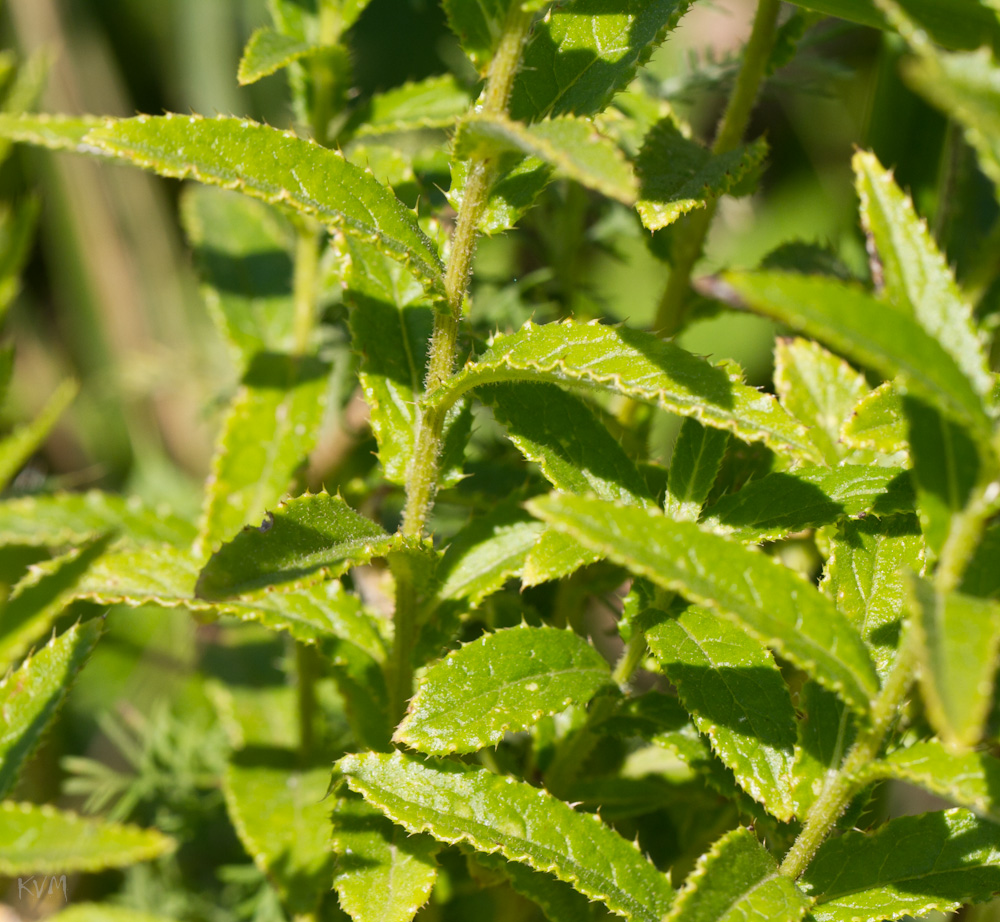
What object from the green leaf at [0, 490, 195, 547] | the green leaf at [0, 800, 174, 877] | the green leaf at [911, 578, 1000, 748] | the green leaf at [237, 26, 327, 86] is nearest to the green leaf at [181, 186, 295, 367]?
the green leaf at [0, 490, 195, 547]

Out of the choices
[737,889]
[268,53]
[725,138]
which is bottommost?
[737,889]

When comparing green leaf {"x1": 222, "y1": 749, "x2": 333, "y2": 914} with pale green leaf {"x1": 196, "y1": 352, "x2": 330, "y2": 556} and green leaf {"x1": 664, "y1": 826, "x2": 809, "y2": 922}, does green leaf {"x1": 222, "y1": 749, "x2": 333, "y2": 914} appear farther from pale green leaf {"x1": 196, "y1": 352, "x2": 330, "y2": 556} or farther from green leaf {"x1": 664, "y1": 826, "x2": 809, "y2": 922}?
green leaf {"x1": 664, "y1": 826, "x2": 809, "y2": 922}

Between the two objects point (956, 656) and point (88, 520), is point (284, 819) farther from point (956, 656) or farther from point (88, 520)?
point (956, 656)

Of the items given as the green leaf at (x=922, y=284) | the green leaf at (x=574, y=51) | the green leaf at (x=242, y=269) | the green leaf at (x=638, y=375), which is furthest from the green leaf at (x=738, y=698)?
the green leaf at (x=242, y=269)

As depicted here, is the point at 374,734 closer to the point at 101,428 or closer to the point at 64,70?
the point at 101,428

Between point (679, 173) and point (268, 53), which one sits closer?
point (679, 173)

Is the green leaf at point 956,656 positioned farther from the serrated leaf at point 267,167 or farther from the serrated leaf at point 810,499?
the serrated leaf at point 267,167

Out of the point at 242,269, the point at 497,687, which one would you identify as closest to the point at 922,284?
the point at 497,687
